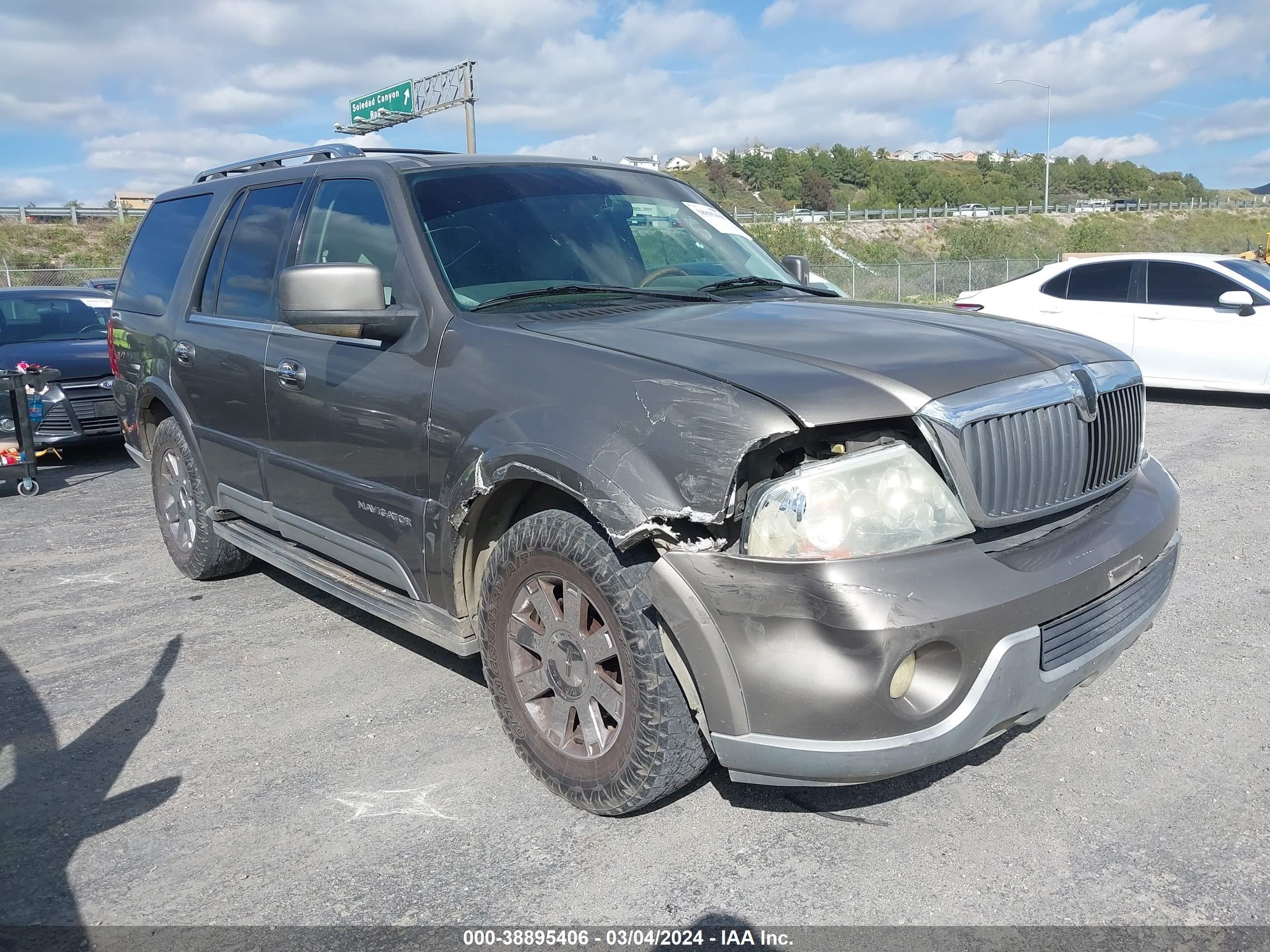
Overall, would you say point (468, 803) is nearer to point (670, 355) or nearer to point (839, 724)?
point (839, 724)

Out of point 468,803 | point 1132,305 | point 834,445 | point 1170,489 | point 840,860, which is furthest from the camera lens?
point 1132,305

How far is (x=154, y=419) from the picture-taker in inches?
220

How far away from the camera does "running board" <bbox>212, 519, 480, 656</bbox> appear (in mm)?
3373

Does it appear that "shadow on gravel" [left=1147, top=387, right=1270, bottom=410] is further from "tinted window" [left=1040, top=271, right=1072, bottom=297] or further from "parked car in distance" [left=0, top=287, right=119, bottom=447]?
"parked car in distance" [left=0, top=287, right=119, bottom=447]

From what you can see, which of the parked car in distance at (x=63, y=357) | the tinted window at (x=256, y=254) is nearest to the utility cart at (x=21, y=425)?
the parked car in distance at (x=63, y=357)

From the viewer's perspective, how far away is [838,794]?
3.08 meters

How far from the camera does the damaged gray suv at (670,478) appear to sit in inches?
94.2

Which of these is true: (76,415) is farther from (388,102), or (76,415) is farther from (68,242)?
(68,242)

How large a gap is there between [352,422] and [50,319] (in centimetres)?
859

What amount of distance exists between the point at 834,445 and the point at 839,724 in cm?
68

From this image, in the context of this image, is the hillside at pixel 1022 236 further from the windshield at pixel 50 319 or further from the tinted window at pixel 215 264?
the tinted window at pixel 215 264

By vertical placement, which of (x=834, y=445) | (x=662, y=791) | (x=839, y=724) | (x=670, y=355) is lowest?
(x=662, y=791)

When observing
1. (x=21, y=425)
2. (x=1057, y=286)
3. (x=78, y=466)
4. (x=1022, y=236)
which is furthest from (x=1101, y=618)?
(x=1022, y=236)

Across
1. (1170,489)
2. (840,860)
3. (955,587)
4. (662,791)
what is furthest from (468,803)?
(1170,489)
